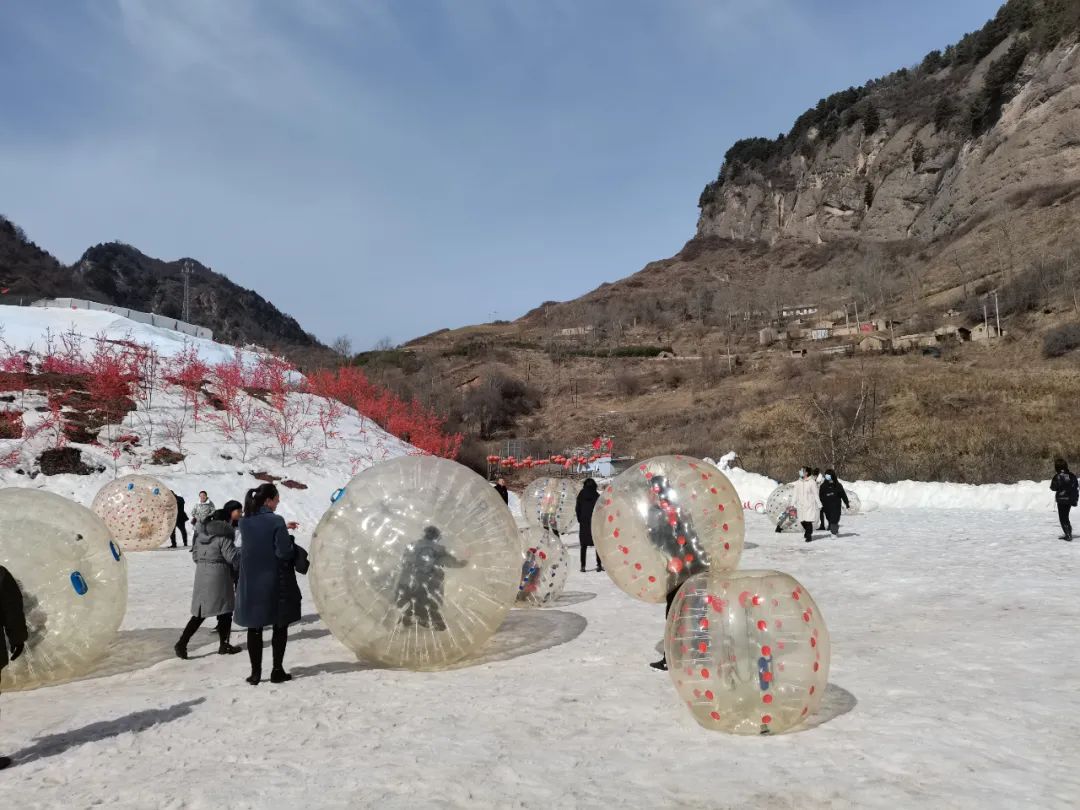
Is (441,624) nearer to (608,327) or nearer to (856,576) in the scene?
(856,576)

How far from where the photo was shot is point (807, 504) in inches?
629

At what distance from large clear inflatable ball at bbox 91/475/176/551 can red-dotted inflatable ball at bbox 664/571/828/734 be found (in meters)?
15.9

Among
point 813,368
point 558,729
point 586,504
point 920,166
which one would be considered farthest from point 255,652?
point 920,166

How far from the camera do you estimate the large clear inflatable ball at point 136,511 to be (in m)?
16.6

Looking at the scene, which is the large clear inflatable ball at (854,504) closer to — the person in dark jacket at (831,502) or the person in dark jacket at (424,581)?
the person in dark jacket at (831,502)

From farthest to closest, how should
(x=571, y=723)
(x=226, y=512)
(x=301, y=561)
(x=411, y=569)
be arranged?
1. (x=226, y=512)
2. (x=301, y=561)
3. (x=411, y=569)
4. (x=571, y=723)

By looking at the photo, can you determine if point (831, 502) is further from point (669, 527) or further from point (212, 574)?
point (212, 574)

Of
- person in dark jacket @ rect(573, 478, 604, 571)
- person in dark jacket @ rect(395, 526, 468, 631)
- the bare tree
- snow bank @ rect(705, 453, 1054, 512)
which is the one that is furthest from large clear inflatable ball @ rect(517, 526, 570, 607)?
the bare tree

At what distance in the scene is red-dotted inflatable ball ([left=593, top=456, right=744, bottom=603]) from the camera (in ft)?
24.8

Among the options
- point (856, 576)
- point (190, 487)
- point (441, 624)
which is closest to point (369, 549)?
point (441, 624)

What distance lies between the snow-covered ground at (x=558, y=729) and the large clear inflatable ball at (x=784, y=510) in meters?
8.40

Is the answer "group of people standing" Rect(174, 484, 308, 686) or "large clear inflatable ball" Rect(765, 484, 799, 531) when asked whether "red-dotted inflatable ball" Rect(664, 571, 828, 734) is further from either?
"large clear inflatable ball" Rect(765, 484, 799, 531)

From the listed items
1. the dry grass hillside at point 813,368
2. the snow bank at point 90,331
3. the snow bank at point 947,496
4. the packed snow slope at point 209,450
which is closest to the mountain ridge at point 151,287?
the dry grass hillside at point 813,368

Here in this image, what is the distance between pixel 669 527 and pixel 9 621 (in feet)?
19.1
